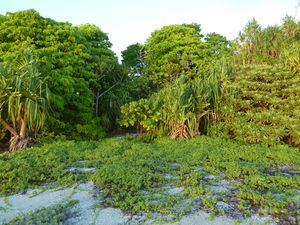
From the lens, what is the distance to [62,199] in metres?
3.40

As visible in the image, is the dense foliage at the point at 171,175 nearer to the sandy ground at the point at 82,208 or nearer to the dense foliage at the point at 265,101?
the sandy ground at the point at 82,208

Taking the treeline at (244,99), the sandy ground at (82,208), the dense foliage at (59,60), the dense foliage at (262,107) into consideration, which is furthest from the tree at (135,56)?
the sandy ground at (82,208)

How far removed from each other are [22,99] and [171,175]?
3.85m

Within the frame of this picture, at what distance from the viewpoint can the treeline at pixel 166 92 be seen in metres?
6.42

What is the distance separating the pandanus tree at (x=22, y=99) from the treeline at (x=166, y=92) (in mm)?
21

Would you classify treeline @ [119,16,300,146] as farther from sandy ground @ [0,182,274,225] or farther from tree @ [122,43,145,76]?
tree @ [122,43,145,76]

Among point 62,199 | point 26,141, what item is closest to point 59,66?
point 26,141

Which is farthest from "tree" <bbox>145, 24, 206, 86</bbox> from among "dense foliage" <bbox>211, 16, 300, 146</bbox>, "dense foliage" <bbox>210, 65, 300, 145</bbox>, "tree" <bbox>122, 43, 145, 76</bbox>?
"dense foliage" <bbox>210, 65, 300, 145</bbox>

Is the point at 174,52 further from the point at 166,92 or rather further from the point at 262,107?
the point at 262,107

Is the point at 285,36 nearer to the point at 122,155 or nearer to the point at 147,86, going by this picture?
the point at 147,86

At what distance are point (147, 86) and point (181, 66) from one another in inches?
120

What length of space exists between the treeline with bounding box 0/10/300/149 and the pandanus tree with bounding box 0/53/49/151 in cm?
2

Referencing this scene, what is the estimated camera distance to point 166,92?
307 inches

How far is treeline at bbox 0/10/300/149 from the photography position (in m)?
6.42
